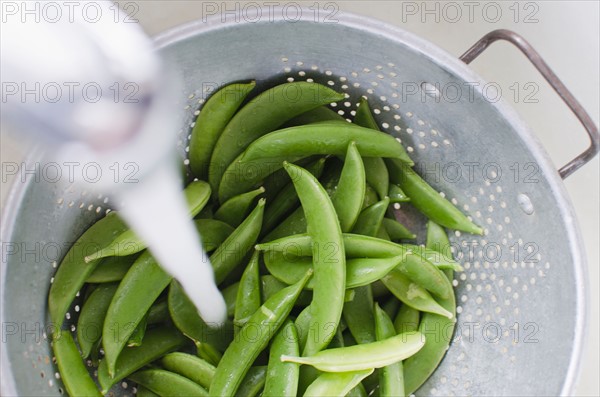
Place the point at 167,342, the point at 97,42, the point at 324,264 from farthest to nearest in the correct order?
the point at 167,342
the point at 324,264
the point at 97,42

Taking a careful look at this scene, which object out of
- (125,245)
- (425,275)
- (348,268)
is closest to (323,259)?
(348,268)

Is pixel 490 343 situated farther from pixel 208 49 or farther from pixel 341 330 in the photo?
pixel 208 49

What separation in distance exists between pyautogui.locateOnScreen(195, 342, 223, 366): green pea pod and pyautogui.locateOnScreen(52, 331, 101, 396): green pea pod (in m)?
0.14

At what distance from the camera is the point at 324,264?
82 cm

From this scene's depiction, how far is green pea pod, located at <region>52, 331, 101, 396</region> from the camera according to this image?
0.84m

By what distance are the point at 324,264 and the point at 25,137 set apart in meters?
0.40

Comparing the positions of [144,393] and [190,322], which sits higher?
[190,322]

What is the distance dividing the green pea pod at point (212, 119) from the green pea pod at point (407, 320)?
0.36 metres

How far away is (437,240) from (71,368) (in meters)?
0.55

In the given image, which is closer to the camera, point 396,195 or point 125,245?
point 125,245

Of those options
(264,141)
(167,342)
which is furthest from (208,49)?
(167,342)

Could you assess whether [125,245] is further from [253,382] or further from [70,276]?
[253,382]

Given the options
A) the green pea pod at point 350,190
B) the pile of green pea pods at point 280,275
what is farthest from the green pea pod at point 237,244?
the green pea pod at point 350,190

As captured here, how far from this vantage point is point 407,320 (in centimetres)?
93
